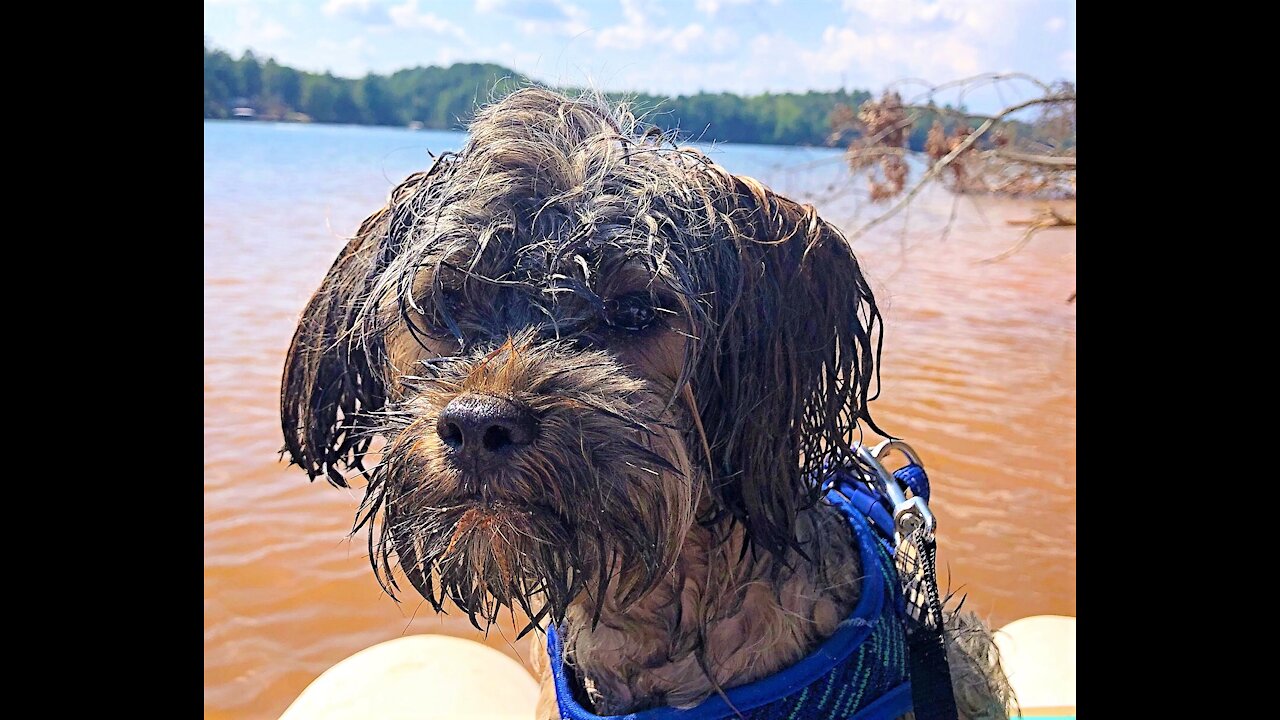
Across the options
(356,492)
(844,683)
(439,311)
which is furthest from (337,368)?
(356,492)

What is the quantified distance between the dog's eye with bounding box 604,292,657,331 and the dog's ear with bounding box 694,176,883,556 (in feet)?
0.49

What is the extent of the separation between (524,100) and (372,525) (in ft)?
3.90

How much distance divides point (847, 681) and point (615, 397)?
2.94 feet

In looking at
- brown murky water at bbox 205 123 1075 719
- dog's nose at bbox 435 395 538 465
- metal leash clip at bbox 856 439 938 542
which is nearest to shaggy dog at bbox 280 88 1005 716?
dog's nose at bbox 435 395 538 465

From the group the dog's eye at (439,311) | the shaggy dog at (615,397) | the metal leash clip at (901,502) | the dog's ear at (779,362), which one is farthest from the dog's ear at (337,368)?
the metal leash clip at (901,502)

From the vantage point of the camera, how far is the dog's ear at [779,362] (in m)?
2.21

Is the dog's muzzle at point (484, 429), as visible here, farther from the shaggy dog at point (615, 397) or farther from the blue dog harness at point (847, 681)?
the blue dog harness at point (847, 681)

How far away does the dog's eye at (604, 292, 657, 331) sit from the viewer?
6.98 ft

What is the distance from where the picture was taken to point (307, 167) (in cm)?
2961

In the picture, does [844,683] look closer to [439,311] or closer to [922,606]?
[922,606]

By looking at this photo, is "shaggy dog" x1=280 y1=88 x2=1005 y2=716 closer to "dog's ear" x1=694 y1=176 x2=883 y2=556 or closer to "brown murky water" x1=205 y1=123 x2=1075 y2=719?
"dog's ear" x1=694 y1=176 x2=883 y2=556

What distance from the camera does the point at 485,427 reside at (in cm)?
182
